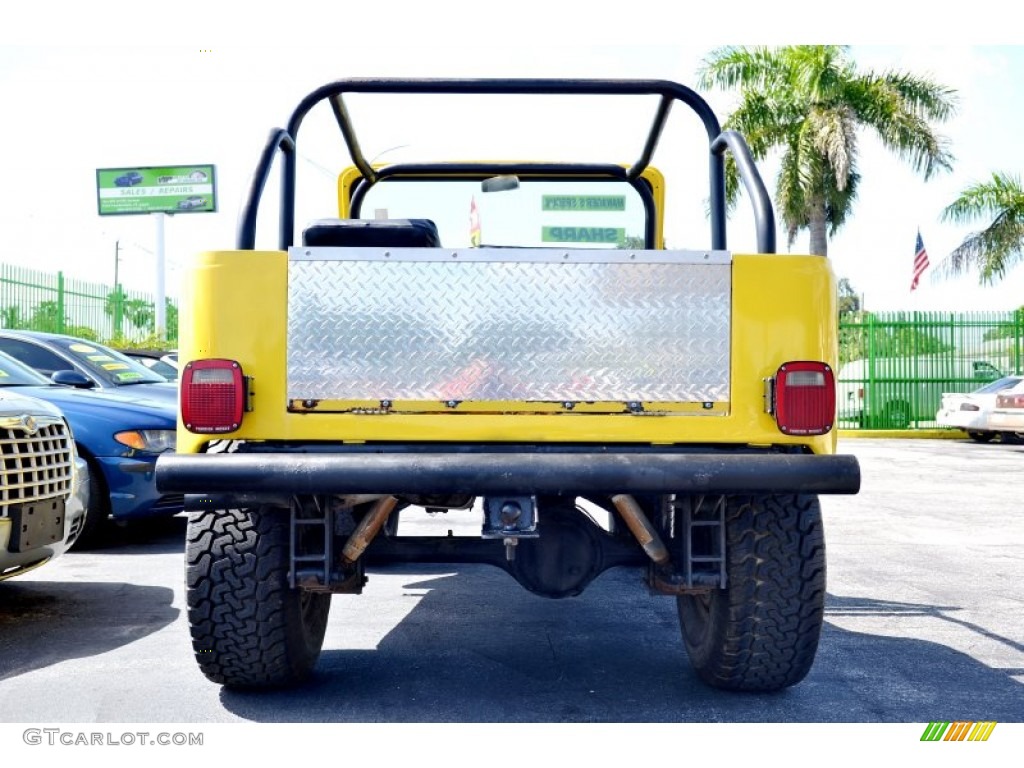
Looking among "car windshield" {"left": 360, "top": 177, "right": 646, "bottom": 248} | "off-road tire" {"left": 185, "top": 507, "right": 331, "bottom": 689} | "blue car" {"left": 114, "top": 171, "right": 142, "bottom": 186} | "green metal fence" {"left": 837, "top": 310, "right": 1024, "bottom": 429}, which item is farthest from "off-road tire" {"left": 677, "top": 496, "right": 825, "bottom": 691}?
"blue car" {"left": 114, "top": 171, "right": 142, "bottom": 186}

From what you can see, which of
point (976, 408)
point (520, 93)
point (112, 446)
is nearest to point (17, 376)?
point (112, 446)

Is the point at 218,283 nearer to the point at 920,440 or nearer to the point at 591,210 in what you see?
the point at 591,210

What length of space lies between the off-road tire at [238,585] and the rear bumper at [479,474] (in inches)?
13.8

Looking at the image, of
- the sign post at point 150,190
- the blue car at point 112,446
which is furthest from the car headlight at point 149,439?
the sign post at point 150,190

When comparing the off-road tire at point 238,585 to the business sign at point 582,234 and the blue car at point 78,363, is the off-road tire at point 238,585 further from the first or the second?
the blue car at point 78,363

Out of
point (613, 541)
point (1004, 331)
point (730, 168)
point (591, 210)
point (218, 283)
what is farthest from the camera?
point (1004, 331)

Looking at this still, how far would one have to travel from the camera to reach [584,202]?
17.4 ft

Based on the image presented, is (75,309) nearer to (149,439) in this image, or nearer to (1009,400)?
(149,439)

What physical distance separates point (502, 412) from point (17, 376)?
4.88m

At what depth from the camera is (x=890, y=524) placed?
8.55 metres

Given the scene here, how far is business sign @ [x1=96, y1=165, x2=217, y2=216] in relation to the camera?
3073 cm

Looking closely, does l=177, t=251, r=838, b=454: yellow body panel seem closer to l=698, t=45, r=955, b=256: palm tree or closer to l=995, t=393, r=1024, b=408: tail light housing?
l=995, t=393, r=1024, b=408: tail light housing

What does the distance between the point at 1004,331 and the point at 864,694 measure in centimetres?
2081
